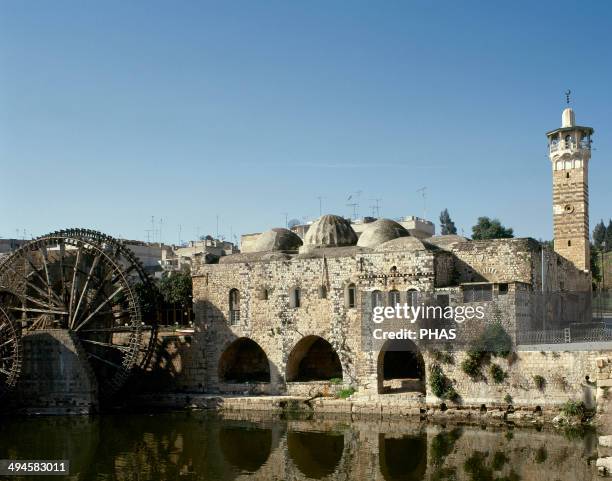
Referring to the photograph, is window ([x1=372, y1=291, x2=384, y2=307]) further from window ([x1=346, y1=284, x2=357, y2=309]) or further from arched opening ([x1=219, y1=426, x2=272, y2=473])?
arched opening ([x1=219, y1=426, x2=272, y2=473])

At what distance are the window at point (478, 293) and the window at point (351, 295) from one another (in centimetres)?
340

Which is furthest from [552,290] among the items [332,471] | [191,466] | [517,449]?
[191,466]

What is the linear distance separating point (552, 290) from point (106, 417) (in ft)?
42.6

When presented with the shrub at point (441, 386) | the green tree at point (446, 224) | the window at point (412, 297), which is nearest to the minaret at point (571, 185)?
the window at point (412, 297)

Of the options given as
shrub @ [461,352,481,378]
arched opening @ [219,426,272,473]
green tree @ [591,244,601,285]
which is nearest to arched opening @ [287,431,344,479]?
arched opening @ [219,426,272,473]

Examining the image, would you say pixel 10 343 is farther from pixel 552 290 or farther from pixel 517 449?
pixel 552 290

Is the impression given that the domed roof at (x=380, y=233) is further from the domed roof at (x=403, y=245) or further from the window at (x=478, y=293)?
the window at (x=478, y=293)

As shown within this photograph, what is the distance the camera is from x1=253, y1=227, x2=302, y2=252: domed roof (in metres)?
26.6

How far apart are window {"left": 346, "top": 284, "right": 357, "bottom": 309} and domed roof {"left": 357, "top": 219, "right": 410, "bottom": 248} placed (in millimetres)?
2449

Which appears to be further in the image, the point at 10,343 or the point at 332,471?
the point at 10,343

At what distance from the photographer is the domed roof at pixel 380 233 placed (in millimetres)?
24172

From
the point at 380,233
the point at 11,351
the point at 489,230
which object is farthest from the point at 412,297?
the point at 489,230

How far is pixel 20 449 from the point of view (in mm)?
17266

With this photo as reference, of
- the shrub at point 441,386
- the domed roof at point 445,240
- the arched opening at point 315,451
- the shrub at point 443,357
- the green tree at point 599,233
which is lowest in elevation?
the arched opening at point 315,451
